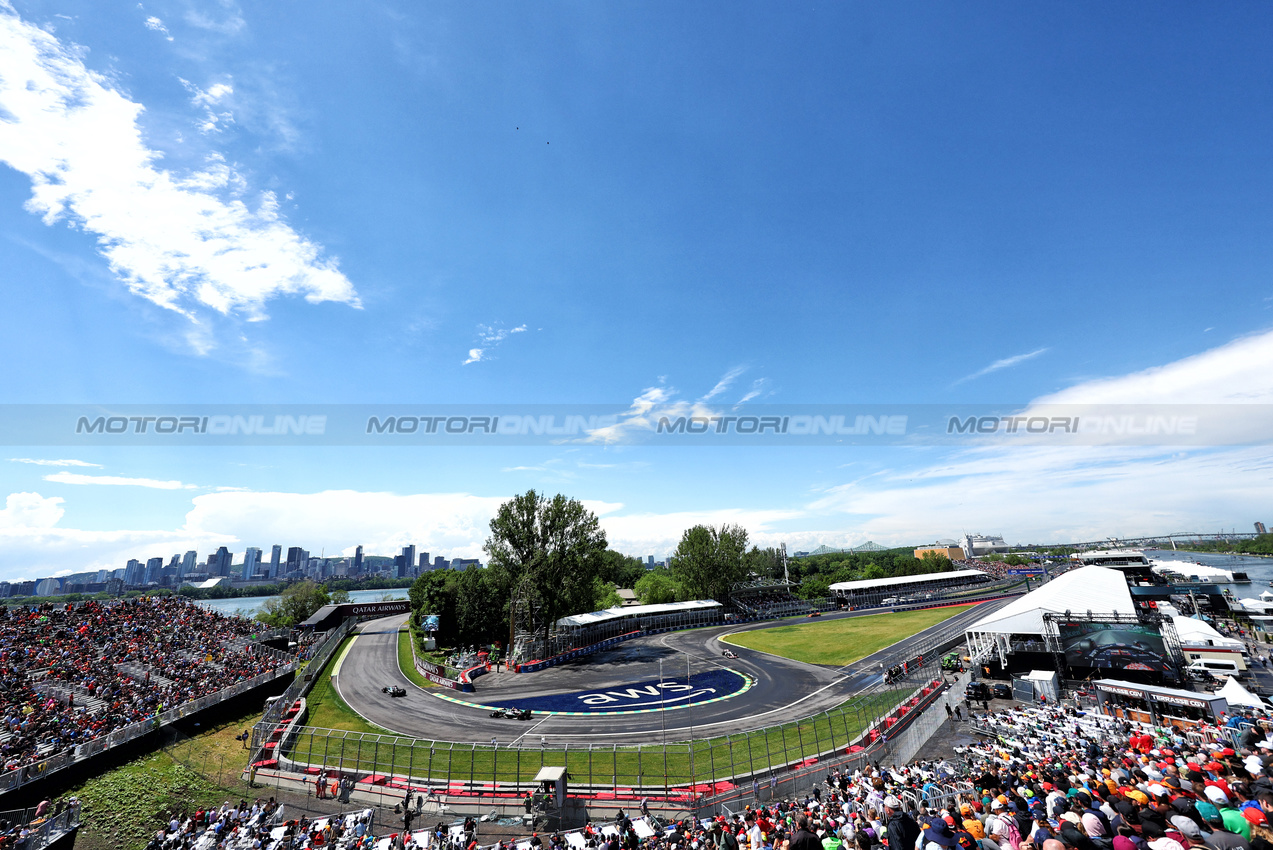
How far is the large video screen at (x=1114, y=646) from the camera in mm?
28266

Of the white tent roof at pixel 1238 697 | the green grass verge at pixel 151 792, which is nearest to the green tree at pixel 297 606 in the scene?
the green grass verge at pixel 151 792

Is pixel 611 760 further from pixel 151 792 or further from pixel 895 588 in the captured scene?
pixel 895 588

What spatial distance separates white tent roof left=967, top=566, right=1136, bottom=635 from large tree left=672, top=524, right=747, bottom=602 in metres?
51.9

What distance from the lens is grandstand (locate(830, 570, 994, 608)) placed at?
89.4 meters

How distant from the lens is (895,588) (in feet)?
314

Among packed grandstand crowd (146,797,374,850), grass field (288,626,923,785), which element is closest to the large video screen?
grass field (288,626,923,785)

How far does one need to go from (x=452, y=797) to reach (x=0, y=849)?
1258cm

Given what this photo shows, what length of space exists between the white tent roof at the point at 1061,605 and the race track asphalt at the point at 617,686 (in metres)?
9.23

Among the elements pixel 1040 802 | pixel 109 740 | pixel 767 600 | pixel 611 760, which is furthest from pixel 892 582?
pixel 109 740

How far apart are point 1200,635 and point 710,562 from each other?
203ft

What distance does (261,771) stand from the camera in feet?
75.8

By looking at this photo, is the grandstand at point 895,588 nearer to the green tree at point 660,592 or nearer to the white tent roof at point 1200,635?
the green tree at point 660,592

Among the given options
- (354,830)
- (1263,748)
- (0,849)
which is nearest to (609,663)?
(354,830)

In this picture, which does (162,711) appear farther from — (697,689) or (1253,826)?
(1253,826)
